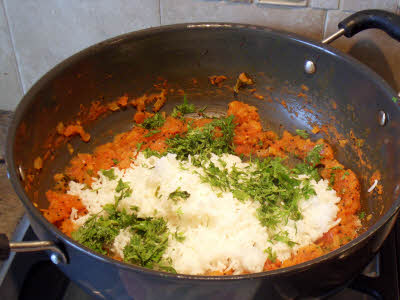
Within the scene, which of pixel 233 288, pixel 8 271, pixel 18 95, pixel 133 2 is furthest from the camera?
pixel 18 95

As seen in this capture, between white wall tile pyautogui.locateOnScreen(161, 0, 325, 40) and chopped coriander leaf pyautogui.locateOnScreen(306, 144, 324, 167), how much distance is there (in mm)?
320

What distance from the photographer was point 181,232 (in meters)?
1.02

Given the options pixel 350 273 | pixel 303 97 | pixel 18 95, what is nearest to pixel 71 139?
pixel 18 95

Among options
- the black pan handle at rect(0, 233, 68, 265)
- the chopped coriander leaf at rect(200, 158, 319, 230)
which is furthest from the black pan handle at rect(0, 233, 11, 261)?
the chopped coriander leaf at rect(200, 158, 319, 230)

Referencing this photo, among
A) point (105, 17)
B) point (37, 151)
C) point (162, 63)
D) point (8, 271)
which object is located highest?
point (105, 17)

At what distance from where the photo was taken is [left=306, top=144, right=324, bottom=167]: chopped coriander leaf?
1221 mm

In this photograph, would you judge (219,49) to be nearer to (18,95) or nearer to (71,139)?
(71,139)

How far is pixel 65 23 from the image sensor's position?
1.34m

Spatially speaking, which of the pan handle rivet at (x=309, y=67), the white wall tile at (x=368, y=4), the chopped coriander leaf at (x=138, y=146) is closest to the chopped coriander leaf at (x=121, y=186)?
the chopped coriander leaf at (x=138, y=146)

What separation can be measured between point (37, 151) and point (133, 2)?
0.53 meters

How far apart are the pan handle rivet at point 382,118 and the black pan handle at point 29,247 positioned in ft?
2.69

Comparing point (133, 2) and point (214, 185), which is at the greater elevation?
point (133, 2)

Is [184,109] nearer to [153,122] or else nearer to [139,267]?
[153,122]

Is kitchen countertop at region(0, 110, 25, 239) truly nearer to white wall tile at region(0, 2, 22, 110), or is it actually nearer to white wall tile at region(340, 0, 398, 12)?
white wall tile at region(0, 2, 22, 110)
